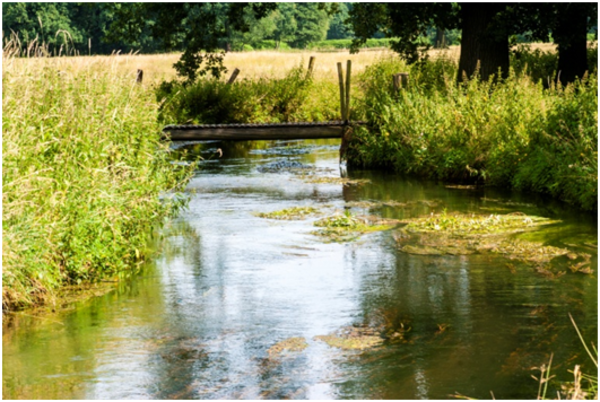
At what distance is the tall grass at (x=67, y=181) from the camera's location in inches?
352

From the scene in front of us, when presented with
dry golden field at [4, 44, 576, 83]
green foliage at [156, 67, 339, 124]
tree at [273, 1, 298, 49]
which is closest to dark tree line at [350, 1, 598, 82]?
green foliage at [156, 67, 339, 124]

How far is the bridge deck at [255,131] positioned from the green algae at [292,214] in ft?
18.9

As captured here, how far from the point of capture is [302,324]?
8.73m

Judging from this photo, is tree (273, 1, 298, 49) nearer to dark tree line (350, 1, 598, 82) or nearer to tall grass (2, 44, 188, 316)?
dark tree line (350, 1, 598, 82)

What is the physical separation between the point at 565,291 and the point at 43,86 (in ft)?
20.2

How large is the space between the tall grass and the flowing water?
0.42 m

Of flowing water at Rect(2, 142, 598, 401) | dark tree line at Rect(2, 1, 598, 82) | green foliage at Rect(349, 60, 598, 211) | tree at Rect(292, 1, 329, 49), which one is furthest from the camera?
tree at Rect(292, 1, 329, 49)

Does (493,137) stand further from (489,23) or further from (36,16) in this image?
(36,16)

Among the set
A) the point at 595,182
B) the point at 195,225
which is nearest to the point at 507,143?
the point at 595,182

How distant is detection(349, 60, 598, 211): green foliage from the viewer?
14812 mm

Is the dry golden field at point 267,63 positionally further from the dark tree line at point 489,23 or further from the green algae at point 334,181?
the green algae at point 334,181

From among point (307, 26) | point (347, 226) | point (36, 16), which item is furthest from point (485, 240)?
point (307, 26)

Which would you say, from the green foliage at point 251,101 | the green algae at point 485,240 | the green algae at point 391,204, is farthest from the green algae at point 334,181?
the green foliage at point 251,101

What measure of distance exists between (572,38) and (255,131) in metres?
7.68
